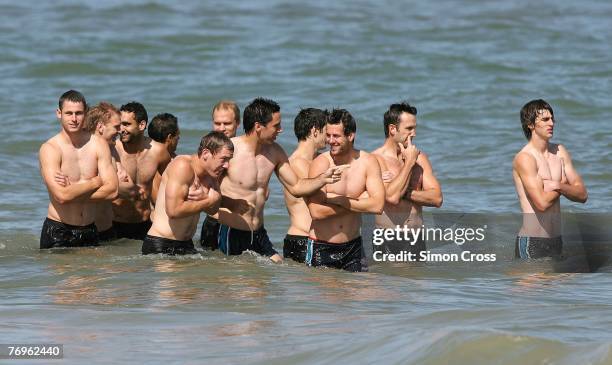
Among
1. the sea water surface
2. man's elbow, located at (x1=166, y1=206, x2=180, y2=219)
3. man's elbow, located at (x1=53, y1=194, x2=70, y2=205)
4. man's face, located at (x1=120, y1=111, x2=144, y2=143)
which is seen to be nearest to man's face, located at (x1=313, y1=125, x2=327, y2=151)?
the sea water surface

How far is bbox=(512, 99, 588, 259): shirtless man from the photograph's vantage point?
Result: 10.2 metres

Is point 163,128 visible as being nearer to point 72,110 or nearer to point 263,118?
point 72,110

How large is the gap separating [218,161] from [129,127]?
172 cm

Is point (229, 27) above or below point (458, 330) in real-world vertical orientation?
above

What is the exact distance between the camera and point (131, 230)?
11.6m

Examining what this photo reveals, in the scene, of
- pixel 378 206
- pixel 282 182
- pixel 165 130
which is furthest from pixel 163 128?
pixel 378 206

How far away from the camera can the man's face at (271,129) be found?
10141mm

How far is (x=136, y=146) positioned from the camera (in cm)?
1132

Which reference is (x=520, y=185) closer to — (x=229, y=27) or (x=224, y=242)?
(x=224, y=242)

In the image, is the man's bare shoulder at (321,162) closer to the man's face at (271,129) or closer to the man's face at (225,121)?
the man's face at (271,129)

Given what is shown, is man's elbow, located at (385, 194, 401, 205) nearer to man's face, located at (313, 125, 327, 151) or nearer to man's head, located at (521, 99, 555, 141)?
man's face, located at (313, 125, 327, 151)

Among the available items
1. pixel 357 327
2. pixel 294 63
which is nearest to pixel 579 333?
pixel 357 327

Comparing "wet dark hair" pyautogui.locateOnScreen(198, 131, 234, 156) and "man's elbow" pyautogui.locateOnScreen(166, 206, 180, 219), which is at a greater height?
"wet dark hair" pyautogui.locateOnScreen(198, 131, 234, 156)

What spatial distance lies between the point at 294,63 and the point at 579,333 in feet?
55.8
